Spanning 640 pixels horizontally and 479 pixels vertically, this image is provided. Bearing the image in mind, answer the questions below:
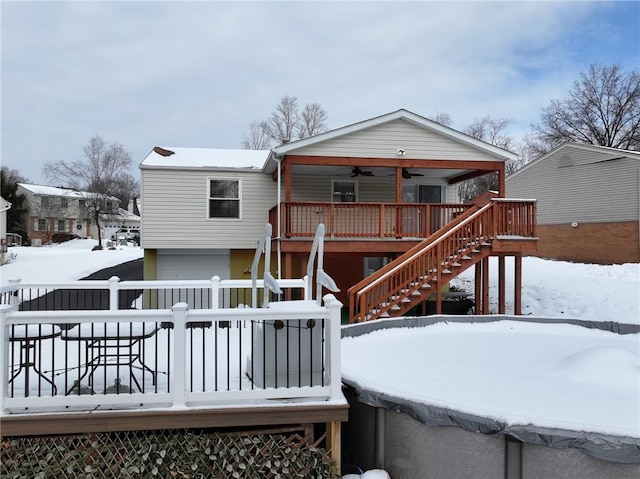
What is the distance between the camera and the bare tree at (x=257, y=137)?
3931 centimetres

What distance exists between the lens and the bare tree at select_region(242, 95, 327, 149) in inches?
1507

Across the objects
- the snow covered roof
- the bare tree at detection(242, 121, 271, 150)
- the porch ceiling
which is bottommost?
the porch ceiling

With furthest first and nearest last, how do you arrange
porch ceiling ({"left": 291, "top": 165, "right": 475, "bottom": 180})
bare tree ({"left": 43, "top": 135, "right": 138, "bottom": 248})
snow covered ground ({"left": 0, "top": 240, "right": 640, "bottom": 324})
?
1. bare tree ({"left": 43, "top": 135, "right": 138, "bottom": 248})
2. porch ceiling ({"left": 291, "top": 165, "right": 475, "bottom": 180})
3. snow covered ground ({"left": 0, "top": 240, "right": 640, "bottom": 324})

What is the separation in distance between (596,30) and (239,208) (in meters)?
10.7

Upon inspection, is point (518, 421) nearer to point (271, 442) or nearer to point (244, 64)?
point (271, 442)

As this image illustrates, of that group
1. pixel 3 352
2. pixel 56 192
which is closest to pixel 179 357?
pixel 3 352

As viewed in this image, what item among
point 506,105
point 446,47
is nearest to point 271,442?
point 446,47

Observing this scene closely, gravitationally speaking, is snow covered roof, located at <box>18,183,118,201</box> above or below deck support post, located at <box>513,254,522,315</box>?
above

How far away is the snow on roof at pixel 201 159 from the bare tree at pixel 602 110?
28.3 metres

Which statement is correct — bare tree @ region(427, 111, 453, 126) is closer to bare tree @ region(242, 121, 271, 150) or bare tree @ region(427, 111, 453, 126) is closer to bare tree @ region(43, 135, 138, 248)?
bare tree @ region(242, 121, 271, 150)

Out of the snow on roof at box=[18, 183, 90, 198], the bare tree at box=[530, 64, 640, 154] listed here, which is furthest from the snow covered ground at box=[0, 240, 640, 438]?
the snow on roof at box=[18, 183, 90, 198]

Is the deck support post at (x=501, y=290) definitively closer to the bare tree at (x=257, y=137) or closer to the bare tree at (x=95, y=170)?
the bare tree at (x=257, y=137)

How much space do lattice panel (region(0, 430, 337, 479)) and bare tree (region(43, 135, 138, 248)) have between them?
3606 cm

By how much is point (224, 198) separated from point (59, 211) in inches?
1456
